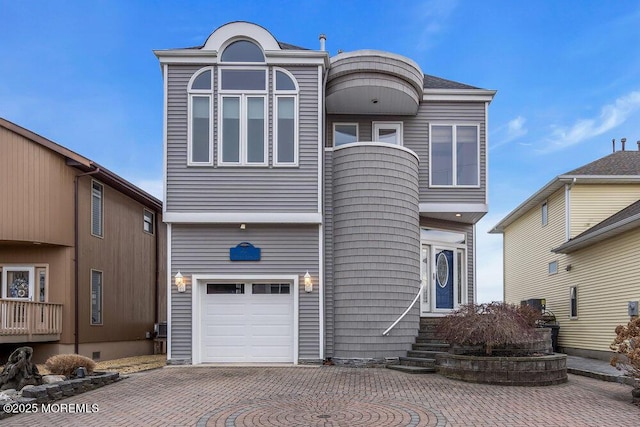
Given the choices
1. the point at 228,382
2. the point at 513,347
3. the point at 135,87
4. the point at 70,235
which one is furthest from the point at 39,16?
the point at 513,347

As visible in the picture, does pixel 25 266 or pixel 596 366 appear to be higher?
pixel 25 266

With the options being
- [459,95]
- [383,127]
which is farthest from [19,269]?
[459,95]

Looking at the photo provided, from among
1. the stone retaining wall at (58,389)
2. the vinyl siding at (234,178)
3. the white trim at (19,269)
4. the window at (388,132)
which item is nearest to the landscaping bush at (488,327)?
the vinyl siding at (234,178)

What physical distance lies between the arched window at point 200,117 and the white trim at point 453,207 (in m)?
5.52

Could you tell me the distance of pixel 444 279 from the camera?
1403 cm

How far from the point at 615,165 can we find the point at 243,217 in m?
11.8

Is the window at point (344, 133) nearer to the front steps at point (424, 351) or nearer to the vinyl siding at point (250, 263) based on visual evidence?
the vinyl siding at point (250, 263)

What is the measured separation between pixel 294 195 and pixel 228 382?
169 inches

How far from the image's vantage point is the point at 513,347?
10.1 meters

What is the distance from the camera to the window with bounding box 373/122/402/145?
13.8 meters

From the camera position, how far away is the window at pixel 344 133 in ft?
45.5

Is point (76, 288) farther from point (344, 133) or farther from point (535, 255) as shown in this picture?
point (535, 255)

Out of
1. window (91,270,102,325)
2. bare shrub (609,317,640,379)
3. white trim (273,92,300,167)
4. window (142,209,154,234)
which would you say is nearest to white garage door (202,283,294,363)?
white trim (273,92,300,167)

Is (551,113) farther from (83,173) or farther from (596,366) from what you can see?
(83,173)
